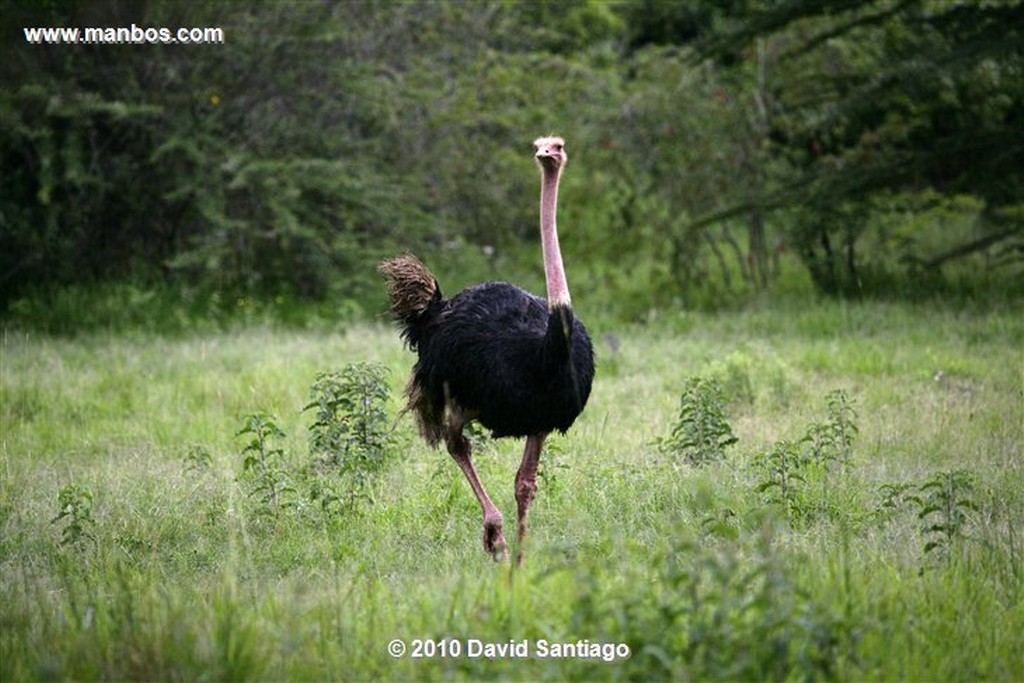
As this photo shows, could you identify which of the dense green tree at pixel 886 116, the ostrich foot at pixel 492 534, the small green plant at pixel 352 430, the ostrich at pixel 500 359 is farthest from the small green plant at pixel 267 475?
the dense green tree at pixel 886 116

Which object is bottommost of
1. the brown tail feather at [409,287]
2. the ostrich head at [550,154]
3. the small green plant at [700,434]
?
the small green plant at [700,434]

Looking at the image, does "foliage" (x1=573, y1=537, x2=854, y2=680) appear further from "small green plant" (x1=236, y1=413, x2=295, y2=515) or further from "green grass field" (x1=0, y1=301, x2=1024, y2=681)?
"small green plant" (x1=236, y1=413, x2=295, y2=515)

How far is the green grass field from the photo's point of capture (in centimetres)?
455

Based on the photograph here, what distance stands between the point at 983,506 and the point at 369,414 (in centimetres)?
343

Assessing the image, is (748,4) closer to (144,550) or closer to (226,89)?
(226,89)

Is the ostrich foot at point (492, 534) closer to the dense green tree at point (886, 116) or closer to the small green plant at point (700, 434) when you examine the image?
the small green plant at point (700, 434)

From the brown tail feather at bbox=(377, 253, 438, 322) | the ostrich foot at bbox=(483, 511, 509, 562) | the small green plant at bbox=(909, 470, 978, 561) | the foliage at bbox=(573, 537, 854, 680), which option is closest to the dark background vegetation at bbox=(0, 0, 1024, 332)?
the brown tail feather at bbox=(377, 253, 438, 322)

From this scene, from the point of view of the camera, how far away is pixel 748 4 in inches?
740

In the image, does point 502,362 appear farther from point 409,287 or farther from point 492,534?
point 409,287

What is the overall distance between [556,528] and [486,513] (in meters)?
0.55

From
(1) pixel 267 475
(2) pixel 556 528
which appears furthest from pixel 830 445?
(1) pixel 267 475

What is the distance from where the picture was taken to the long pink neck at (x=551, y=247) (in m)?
6.12

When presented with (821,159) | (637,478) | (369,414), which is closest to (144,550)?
(369,414)

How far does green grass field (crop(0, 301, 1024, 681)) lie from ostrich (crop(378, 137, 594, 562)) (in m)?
0.42
